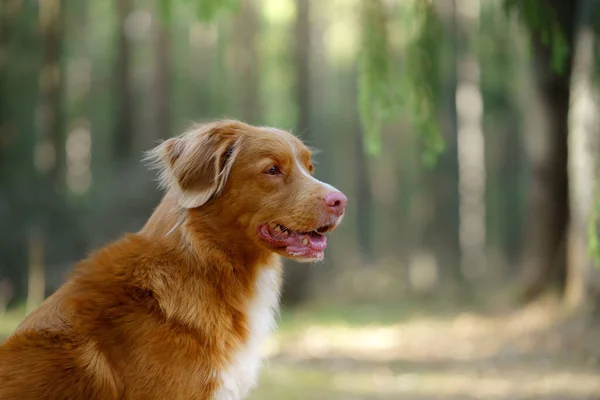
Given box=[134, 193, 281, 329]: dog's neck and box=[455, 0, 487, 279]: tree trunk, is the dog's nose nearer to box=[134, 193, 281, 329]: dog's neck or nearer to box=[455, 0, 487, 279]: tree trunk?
box=[134, 193, 281, 329]: dog's neck

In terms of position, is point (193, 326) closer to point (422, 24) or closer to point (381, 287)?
point (422, 24)

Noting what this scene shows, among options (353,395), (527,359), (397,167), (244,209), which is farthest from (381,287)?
(244,209)

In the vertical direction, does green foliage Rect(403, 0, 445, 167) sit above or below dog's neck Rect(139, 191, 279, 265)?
above

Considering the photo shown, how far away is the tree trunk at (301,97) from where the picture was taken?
19.0 m

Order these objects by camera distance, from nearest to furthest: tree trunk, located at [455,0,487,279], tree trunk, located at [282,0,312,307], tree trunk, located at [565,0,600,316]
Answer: tree trunk, located at [565,0,600,316] < tree trunk, located at [282,0,312,307] < tree trunk, located at [455,0,487,279]

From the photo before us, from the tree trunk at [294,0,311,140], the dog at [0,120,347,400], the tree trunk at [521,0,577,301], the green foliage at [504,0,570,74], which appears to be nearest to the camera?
the dog at [0,120,347,400]

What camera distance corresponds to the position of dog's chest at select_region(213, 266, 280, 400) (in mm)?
3943

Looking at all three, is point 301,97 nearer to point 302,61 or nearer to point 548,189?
point 302,61

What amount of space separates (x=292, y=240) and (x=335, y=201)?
343 millimetres

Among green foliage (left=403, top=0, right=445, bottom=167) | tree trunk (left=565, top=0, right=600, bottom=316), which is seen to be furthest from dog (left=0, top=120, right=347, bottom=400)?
tree trunk (left=565, top=0, right=600, bottom=316)

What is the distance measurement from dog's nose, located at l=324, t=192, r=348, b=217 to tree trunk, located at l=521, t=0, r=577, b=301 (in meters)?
10.4

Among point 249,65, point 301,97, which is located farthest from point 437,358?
point 249,65

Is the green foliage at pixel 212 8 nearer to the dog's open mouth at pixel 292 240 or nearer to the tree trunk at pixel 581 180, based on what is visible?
the dog's open mouth at pixel 292 240

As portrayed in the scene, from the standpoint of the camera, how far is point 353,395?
9047mm
